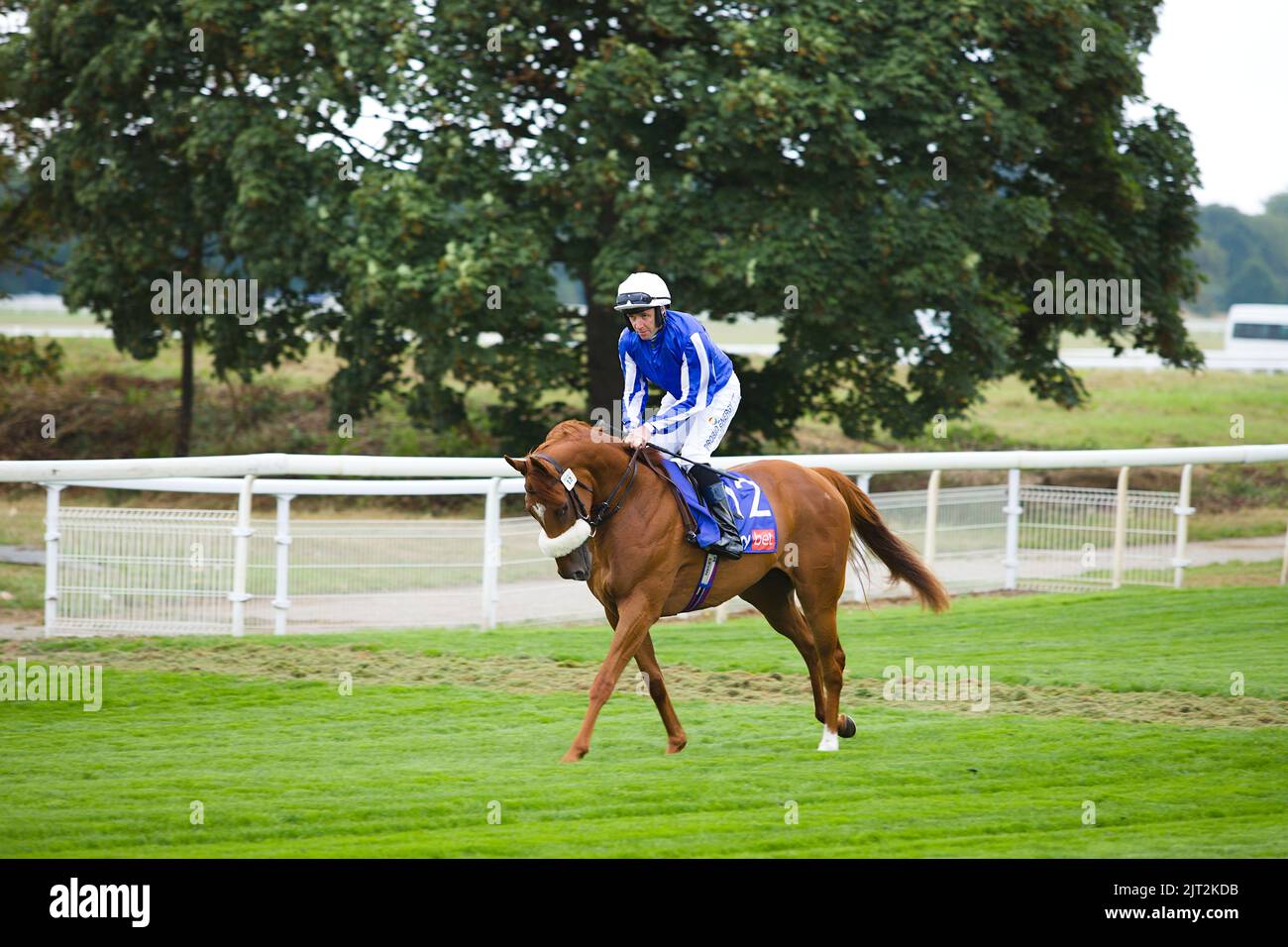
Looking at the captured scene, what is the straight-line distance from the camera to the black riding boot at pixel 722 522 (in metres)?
6.59

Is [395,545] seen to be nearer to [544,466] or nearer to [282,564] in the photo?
[282,564]

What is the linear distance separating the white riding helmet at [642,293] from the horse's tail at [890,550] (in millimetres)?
1500

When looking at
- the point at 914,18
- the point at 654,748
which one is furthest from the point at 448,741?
the point at 914,18

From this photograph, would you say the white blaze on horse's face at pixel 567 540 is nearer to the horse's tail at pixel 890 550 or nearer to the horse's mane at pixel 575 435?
the horse's mane at pixel 575 435

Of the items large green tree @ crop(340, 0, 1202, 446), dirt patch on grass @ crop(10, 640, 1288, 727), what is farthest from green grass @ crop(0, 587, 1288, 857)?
large green tree @ crop(340, 0, 1202, 446)

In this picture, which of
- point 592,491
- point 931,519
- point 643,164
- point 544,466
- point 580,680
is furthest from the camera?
point 643,164

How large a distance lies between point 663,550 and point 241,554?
13.1ft

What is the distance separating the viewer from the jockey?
6.60 meters

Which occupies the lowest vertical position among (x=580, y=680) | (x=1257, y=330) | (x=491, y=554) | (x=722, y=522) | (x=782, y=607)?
(x=580, y=680)

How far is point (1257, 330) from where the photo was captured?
1799 inches

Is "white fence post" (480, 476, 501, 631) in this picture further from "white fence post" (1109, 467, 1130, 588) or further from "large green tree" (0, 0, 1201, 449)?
"large green tree" (0, 0, 1201, 449)

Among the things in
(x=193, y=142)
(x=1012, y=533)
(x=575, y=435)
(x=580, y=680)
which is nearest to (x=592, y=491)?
(x=575, y=435)

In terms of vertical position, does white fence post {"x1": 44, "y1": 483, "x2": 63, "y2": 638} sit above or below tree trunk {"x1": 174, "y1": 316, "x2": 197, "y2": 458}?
below
